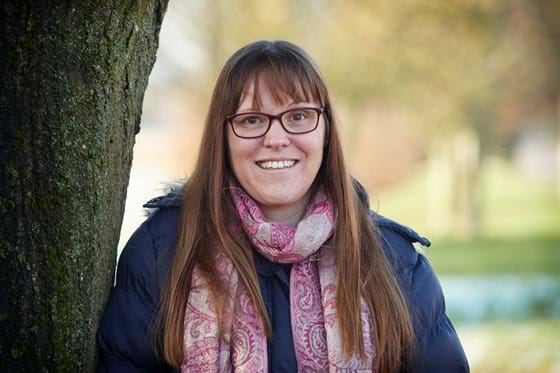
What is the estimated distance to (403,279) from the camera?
9.62 ft

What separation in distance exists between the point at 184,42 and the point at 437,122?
5944 millimetres

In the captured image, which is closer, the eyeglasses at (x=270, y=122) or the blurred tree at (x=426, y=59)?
the eyeglasses at (x=270, y=122)

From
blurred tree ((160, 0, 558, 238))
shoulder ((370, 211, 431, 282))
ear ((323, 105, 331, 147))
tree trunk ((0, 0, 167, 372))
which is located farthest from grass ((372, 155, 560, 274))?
tree trunk ((0, 0, 167, 372))

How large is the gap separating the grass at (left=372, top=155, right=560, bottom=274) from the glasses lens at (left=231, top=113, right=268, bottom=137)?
1228cm

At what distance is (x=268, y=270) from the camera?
2.94m

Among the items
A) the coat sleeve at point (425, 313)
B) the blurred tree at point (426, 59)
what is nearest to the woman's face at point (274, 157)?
the coat sleeve at point (425, 313)

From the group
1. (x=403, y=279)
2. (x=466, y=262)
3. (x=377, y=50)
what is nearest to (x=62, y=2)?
(x=403, y=279)

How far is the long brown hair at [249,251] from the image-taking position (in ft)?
9.23

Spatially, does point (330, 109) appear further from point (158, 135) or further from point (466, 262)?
point (158, 135)

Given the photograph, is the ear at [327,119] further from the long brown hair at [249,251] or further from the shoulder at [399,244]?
the shoulder at [399,244]


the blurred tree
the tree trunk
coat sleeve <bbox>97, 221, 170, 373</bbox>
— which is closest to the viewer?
the tree trunk

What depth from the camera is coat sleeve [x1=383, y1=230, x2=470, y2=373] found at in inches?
112

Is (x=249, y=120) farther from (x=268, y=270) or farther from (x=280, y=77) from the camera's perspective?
Result: (x=268, y=270)

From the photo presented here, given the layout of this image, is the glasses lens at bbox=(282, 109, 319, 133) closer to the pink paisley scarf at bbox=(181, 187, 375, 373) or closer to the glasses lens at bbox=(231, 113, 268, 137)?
the glasses lens at bbox=(231, 113, 268, 137)
